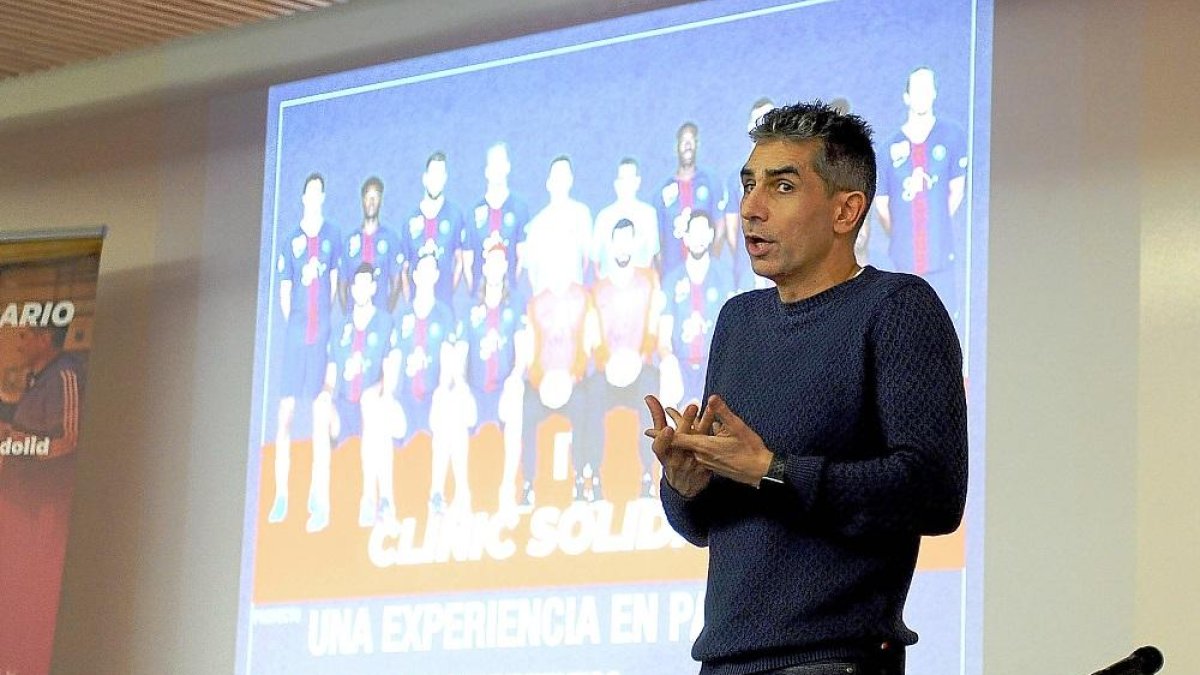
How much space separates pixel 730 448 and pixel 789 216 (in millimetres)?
333

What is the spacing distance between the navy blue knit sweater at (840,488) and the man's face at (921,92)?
2.55 metres

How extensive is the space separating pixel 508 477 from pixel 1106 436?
184cm

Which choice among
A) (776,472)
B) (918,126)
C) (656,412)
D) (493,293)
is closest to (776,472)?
(776,472)

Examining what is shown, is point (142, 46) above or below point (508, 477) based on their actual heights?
above

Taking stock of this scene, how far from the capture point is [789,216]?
2.12m

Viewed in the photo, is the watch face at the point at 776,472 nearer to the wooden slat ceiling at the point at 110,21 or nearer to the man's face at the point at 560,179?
the man's face at the point at 560,179

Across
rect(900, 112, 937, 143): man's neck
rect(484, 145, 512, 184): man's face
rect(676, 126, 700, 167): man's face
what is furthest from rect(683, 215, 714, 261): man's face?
rect(484, 145, 512, 184): man's face

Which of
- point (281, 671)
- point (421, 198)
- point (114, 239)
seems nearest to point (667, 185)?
point (421, 198)

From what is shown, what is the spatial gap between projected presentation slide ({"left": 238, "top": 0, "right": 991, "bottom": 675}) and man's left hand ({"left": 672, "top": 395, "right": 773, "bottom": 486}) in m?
2.47

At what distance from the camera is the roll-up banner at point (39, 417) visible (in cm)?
593

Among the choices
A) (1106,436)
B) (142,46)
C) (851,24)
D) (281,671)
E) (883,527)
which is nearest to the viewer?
(883,527)

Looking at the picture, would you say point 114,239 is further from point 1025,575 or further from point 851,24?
point 1025,575

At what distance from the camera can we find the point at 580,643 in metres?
5.01

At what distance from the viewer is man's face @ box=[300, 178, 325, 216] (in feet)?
19.2
